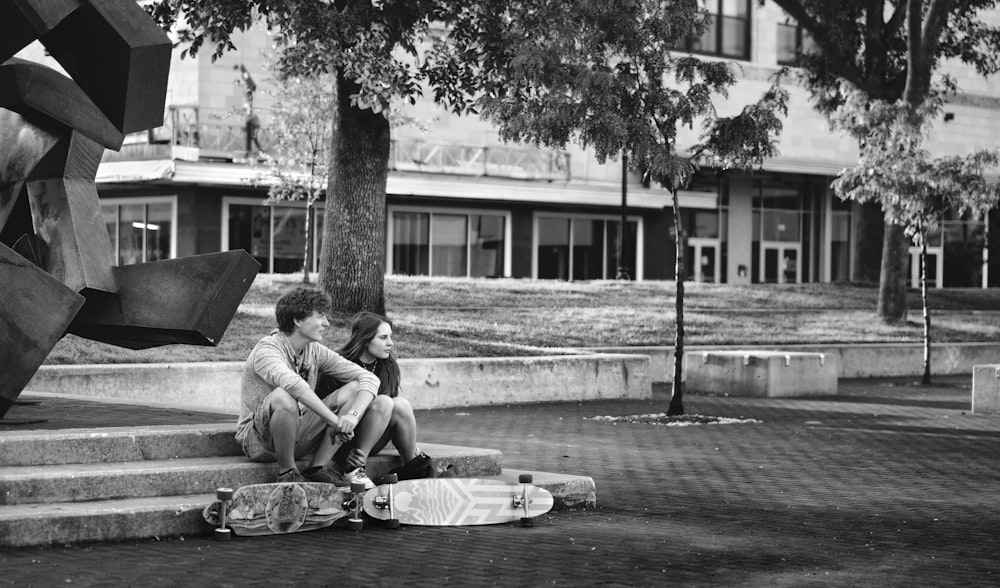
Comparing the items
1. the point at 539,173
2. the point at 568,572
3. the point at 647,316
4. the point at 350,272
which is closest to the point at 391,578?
the point at 568,572

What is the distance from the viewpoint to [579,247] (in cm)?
4278

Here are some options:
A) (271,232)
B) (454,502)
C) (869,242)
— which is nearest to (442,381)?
(454,502)

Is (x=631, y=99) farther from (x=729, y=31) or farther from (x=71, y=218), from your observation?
(x=729, y=31)

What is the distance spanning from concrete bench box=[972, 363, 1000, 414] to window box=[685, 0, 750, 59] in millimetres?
28256

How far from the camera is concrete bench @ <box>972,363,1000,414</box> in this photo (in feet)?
54.3

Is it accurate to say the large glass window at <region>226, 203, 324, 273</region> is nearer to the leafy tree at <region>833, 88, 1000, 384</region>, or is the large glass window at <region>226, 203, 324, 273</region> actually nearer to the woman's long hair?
the leafy tree at <region>833, 88, 1000, 384</region>

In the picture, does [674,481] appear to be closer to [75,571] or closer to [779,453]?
[779,453]

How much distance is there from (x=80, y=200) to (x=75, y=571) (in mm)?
3720

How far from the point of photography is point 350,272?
18688mm

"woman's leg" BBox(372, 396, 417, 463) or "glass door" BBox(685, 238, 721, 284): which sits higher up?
"glass door" BBox(685, 238, 721, 284)

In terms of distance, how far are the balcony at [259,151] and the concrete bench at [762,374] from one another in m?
14.5

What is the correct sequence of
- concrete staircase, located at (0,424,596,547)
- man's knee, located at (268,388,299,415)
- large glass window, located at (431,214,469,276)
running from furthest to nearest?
large glass window, located at (431,214,469,276), man's knee, located at (268,388,299,415), concrete staircase, located at (0,424,596,547)

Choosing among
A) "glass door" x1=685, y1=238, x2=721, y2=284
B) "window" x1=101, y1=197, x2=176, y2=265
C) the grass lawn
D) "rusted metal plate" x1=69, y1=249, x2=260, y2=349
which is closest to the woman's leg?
"rusted metal plate" x1=69, y1=249, x2=260, y2=349

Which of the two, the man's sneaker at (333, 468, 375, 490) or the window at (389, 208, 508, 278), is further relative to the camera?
the window at (389, 208, 508, 278)
